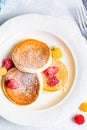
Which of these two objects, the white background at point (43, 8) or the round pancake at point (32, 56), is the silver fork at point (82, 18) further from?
the round pancake at point (32, 56)

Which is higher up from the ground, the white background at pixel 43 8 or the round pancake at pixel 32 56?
the white background at pixel 43 8

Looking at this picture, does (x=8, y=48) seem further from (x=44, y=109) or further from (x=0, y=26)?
(x=44, y=109)

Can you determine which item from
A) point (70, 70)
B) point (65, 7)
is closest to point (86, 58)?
point (70, 70)

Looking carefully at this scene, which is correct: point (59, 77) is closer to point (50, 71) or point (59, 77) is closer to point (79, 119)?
point (50, 71)

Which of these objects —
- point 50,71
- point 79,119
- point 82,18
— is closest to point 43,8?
point 82,18

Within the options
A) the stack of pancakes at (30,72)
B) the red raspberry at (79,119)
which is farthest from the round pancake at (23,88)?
the red raspberry at (79,119)

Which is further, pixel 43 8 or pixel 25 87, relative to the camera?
pixel 43 8
